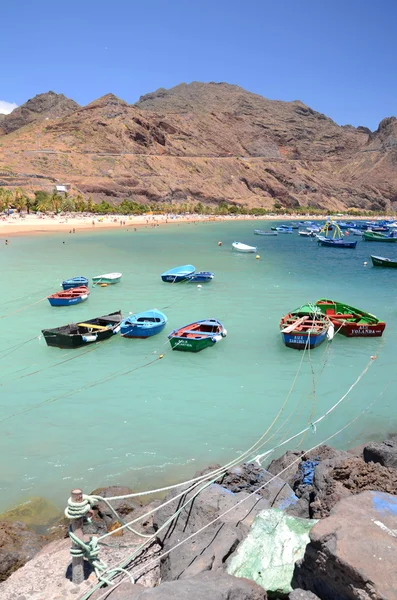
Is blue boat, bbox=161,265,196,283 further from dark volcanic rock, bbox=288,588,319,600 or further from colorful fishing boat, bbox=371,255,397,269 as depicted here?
dark volcanic rock, bbox=288,588,319,600

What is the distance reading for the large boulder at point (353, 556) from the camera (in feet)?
19.2

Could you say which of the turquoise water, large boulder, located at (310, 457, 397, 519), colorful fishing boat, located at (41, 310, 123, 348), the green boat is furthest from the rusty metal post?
the green boat

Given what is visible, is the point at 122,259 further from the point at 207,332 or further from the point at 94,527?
the point at 94,527

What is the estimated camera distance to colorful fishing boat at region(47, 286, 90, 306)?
34.3 m

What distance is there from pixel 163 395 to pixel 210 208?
15916cm

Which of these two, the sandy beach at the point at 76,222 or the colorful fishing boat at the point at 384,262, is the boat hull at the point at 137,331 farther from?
the sandy beach at the point at 76,222

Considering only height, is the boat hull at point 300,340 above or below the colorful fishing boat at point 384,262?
above

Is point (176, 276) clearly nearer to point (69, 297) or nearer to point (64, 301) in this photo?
point (69, 297)

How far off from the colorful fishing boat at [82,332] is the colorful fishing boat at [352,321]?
42.9 feet

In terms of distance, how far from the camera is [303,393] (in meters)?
20.3

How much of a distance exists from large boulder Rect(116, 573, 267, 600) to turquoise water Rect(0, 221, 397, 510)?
22.7 feet

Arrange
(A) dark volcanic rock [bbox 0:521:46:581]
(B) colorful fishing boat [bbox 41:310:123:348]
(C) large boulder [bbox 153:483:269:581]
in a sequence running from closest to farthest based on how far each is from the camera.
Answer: (C) large boulder [bbox 153:483:269:581]
(A) dark volcanic rock [bbox 0:521:46:581]
(B) colorful fishing boat [bbox 41:310:123:348]

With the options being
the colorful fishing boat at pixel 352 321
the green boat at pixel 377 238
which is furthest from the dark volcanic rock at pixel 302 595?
the green boat at pixel 377 238

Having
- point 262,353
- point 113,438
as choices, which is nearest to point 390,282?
point 262,353
